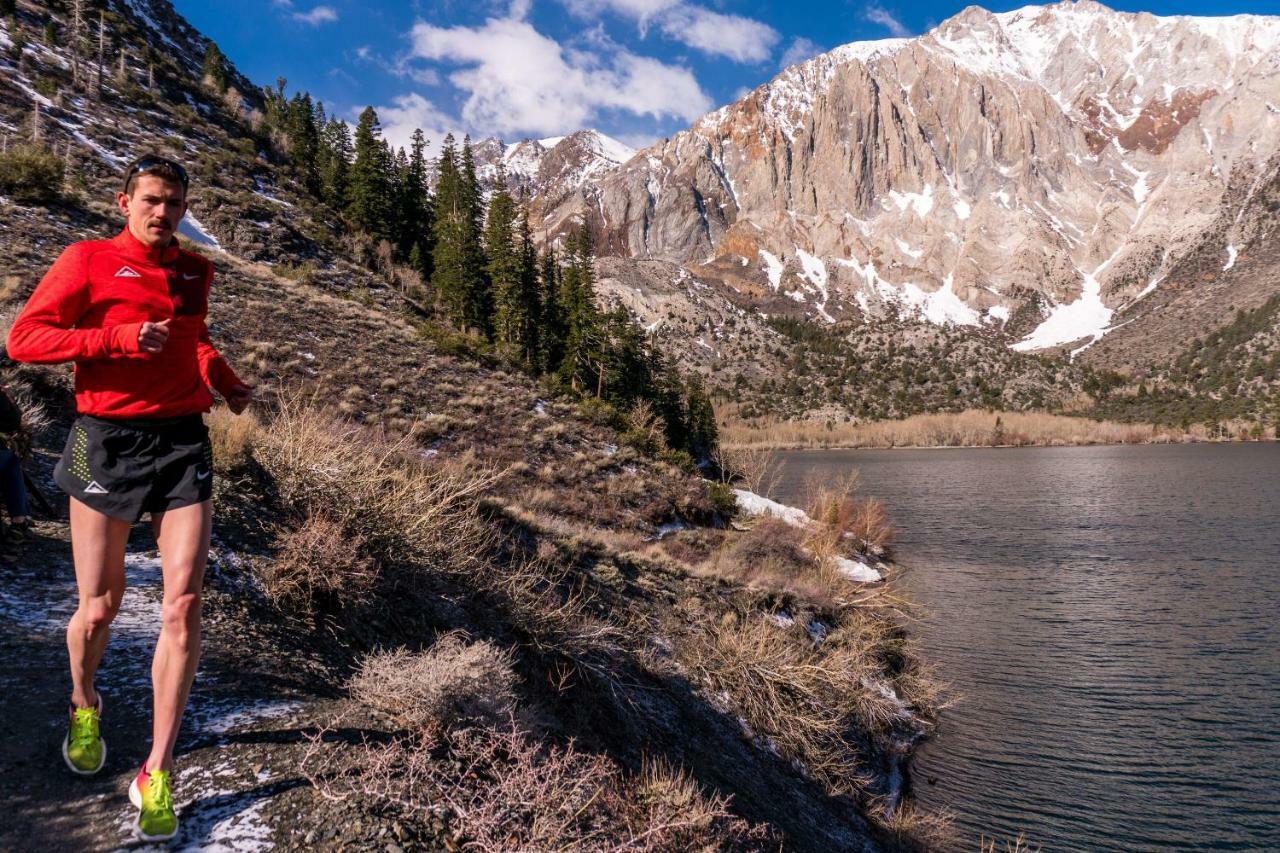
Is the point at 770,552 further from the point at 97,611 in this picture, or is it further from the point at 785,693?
the point at 97,611

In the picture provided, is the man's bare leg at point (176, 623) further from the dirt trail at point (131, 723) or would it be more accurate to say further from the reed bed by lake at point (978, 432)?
the reed bed by lake at point (978, 432)

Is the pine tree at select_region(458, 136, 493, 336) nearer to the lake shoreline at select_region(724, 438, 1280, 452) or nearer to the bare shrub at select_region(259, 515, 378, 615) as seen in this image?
the bare shrub at select_region(259, 515, 378, 615)

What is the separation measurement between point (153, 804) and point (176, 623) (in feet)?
2.30

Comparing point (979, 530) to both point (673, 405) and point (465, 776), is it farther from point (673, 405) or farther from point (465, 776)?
point (465, 776)

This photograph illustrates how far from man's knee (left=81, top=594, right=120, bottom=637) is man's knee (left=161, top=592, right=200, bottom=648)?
0.73 feet

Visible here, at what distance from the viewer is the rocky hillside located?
11.2 feet

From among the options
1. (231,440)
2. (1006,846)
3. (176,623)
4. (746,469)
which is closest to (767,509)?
(746,469)

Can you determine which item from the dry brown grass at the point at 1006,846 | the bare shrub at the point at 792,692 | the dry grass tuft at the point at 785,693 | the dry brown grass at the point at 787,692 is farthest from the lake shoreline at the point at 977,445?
the dry brown grass at the point at 1006,846

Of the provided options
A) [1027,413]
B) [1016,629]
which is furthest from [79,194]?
[1027,413]

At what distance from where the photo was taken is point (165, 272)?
287 centimetres

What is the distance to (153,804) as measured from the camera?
269 cm

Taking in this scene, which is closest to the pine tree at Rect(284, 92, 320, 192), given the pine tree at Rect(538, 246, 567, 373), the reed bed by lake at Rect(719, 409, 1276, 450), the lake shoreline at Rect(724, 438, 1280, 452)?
the pine tree at Rect(538, 246, 567, 373)

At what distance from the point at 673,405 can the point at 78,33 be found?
39.9 meters

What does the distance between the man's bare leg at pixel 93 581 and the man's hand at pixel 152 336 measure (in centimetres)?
73
